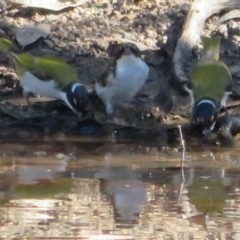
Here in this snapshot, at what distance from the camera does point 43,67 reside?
9008mm

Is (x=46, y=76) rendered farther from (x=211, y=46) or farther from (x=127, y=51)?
(x=211, y=46)

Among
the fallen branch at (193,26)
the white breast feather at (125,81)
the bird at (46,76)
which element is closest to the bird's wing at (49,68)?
the bird at (46,76)

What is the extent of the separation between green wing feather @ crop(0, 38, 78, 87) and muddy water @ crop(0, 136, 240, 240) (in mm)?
1208

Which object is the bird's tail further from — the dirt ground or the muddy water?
the muddy water

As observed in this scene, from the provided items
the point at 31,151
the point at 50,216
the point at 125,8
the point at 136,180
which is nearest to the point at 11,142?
the point at 31,151

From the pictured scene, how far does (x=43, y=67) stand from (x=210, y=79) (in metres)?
1.64

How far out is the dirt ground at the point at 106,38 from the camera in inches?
340

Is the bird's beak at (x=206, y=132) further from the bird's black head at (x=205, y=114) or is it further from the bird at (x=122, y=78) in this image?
the bird at (x=122, y=78)

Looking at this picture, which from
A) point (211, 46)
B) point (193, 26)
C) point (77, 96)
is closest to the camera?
point (77, 96)

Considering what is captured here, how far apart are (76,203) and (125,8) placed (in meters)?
4.97

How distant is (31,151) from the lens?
24.0 ft

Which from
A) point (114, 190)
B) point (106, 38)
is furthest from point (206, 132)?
point (106, 38)

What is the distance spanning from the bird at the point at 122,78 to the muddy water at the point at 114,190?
3.07ft

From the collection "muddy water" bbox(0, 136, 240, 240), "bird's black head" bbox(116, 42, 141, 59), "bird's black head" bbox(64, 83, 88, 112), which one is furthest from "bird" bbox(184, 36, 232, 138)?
"bird's black head" bbox(64, 83, 88, 112)
